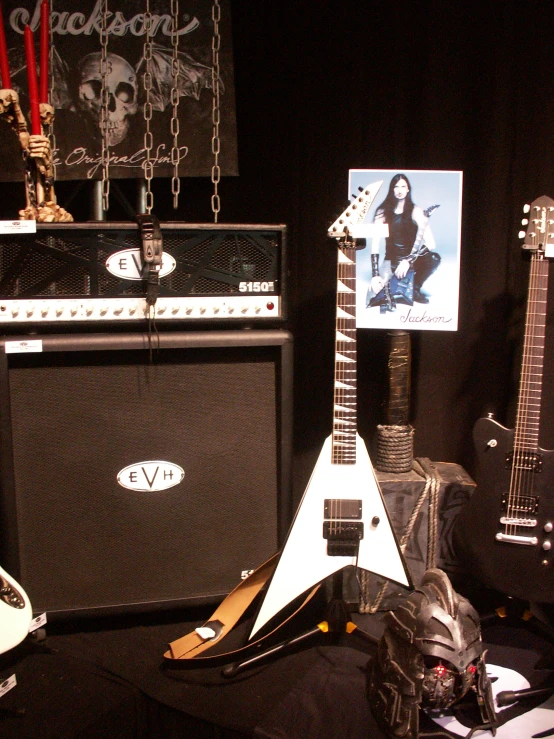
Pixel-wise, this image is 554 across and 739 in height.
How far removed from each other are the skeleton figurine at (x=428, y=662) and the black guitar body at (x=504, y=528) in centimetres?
32

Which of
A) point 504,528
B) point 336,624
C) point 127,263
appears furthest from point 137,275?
point 504,528

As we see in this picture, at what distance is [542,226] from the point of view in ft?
5.49

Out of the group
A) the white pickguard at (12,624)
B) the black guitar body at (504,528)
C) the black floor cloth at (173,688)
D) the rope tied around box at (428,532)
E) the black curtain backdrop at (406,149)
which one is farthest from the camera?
the black curtain backdrop at (406,149)

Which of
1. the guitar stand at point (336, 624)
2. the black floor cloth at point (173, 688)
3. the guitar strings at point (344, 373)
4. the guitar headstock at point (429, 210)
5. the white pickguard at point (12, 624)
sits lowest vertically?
the black floor cloth at point (173, 688)

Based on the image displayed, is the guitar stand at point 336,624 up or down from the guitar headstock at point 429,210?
down

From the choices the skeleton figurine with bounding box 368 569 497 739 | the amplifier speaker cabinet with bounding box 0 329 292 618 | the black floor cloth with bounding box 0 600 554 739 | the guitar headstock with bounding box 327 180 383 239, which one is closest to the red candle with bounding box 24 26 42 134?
the amplifier speaker cabinet with bounding box 0 329 292 618

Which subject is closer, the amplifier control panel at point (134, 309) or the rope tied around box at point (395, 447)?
the amplifier control panel at point (134, 309)

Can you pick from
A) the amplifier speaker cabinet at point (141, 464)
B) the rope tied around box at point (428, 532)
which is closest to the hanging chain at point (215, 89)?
the amplifier speaker cabinet at point (141, 464)

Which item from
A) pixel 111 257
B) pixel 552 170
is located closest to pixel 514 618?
pixel 552 170

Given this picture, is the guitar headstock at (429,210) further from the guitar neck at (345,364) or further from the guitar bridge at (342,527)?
the guitar bridge at (342,527)

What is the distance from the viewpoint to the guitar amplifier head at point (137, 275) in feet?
4.82

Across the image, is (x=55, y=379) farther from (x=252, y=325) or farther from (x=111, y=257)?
(x=252, y=325)

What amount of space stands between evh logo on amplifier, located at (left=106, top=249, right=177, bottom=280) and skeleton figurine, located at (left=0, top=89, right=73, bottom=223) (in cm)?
17

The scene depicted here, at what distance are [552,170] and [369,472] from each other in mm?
1111
